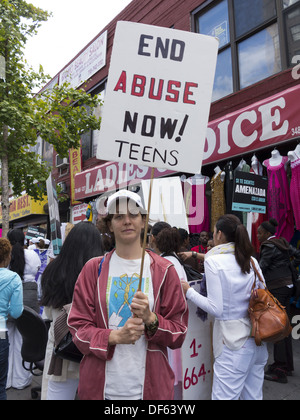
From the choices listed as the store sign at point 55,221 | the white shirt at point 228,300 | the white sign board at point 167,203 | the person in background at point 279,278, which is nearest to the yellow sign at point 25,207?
the white sign board at point 167,203

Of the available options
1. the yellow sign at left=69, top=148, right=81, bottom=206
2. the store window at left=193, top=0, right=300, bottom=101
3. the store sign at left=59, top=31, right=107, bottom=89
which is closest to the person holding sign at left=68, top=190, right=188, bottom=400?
the store window at left=193, top=0, right=300, bottom=101

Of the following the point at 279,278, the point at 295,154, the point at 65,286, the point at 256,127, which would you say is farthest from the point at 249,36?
the point at 65,286

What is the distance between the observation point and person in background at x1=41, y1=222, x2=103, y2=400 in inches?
93.4

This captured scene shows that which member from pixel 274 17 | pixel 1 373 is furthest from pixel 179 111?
pixel 274 17

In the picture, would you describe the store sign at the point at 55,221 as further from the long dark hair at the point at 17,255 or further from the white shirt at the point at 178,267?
the white shirt at the point at 178,267

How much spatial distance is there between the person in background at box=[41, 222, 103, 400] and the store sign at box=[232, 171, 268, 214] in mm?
2244

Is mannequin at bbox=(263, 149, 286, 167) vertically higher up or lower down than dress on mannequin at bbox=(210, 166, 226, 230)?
higher up

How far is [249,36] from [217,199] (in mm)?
3856

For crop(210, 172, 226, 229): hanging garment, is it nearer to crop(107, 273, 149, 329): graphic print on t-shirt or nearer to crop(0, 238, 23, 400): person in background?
crop(0, 238, 23, 400): person in background

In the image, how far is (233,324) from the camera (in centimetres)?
253

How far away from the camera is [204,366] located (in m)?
3.04

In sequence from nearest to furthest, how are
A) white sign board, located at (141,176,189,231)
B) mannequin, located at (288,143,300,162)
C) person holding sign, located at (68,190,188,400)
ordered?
person holding sign, located at (68,190,188,400), mannequin, located at (288,143,300,162), white sign board, located at (141,176,189,231)

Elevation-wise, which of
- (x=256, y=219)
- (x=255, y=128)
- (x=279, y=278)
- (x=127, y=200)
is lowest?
(x=279, y=278)

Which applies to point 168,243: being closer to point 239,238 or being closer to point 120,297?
point 239,238
